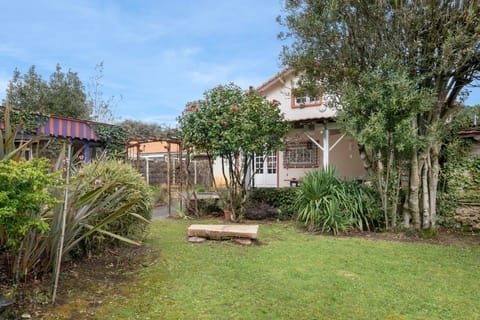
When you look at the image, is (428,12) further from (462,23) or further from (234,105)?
(234,105)

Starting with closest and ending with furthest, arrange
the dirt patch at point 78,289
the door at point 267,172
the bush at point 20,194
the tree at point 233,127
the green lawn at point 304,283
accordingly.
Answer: the bush at point 20,194, the dirt patch at point 78,289, the green lawn at point 304,283, the tree at point 233,127, the door at point 267,172

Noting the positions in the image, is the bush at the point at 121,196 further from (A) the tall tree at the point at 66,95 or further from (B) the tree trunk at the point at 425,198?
(A) the tall tree at the point at 66,95

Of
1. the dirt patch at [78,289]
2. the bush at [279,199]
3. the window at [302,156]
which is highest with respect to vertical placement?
the window at [302,156]

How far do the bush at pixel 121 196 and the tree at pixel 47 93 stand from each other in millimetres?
13448

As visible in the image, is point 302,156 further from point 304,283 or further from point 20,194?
point 20,194

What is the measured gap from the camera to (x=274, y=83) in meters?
13.9

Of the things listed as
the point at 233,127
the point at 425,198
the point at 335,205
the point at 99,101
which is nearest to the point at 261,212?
the point at 335,205

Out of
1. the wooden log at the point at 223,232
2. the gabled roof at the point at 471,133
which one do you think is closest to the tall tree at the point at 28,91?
the wooden log at the point at 223,232

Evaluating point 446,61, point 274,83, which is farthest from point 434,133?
point 274,83

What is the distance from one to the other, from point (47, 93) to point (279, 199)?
46.9 feet

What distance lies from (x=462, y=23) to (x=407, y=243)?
14.3 ft

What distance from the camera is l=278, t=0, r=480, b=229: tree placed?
19.0 feet

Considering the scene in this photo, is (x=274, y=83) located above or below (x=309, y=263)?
above

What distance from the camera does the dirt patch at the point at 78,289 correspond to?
9.36ft
